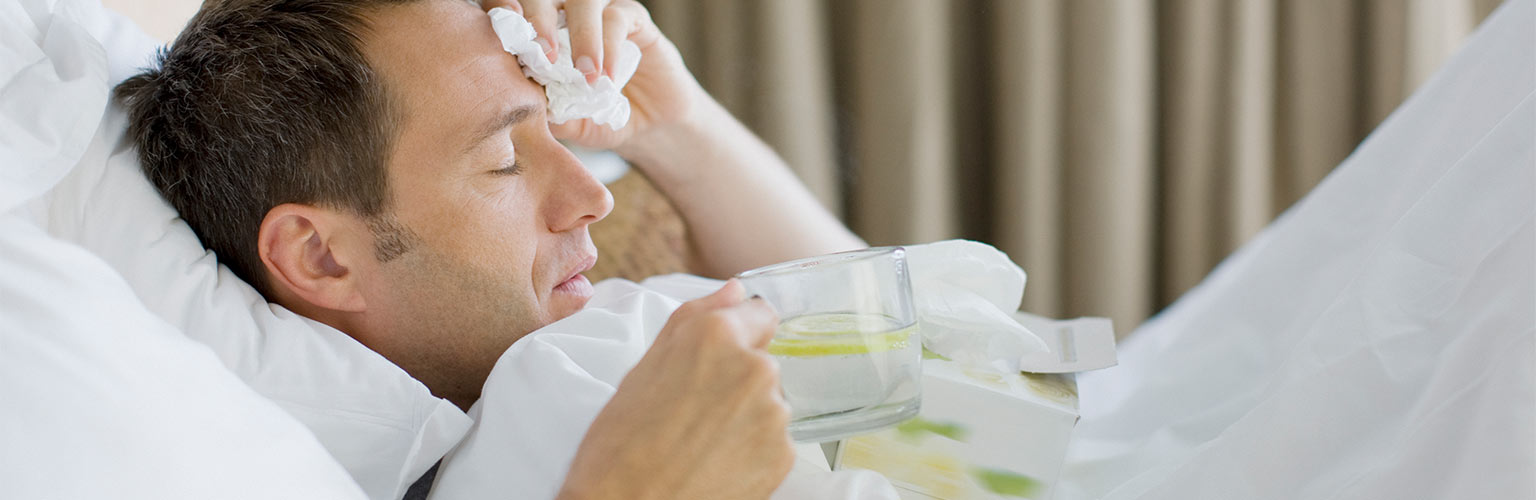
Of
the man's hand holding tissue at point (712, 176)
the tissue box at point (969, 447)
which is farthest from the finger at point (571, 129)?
the tissue box at point (969, 447)

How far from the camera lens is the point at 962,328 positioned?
0.94 meters

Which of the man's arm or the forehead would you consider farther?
the man's arm

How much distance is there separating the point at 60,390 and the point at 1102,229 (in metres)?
1.82

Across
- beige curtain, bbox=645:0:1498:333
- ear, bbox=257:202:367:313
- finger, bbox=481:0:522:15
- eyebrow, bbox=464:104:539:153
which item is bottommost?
beige curtain, bbox=645:0:1498:333

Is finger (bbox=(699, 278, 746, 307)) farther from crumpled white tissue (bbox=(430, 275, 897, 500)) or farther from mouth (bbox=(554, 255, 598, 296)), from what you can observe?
mouth (bbox=(554, 255, 598, 296))

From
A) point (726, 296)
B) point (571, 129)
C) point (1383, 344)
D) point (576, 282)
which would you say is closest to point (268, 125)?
point (576, 282)

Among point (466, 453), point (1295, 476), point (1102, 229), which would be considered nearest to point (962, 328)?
point (1295, 476)

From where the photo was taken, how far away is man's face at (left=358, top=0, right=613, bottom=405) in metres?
1.00

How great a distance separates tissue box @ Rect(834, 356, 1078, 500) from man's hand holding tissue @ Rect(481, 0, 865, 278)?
0.63m

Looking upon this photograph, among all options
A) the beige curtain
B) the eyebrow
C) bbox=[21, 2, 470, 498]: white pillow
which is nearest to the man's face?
the eyebrow

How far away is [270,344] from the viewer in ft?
2.83

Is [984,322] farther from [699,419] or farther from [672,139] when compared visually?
[672,139]

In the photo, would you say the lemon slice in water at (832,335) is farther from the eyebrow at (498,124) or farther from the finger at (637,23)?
the finger at (637,23)

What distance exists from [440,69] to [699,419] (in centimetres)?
52
